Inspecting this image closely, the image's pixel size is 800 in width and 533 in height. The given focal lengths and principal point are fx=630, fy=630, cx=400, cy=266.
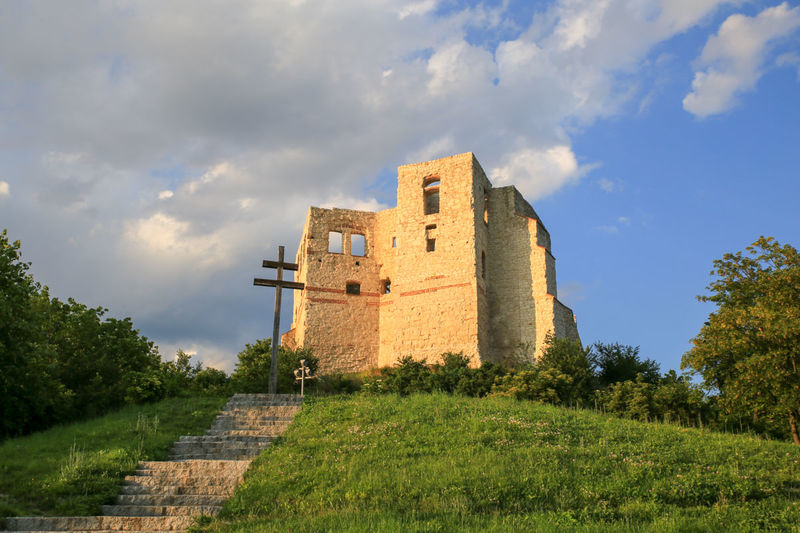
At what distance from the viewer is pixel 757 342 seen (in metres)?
15.7

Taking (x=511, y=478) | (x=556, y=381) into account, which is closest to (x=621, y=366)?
(x=556, y=381)

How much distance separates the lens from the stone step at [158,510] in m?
9.48

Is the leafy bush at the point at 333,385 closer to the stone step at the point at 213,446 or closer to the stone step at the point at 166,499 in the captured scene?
the stone step at the point at 213,446

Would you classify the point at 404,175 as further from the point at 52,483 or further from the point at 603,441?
the point at 52,483

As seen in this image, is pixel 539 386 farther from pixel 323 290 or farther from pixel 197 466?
pixel 323 290

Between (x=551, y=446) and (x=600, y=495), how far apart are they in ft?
8.52

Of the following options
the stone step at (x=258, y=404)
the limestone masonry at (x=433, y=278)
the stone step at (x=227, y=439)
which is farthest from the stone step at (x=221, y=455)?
the limestone masonry at (x=433, y=278)

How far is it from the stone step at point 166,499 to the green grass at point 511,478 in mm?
490

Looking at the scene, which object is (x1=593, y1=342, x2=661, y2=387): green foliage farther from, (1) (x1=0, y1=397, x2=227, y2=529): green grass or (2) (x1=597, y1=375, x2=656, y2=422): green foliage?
(1) (x1=0, y1=397, x2=227, y2=529): green grass

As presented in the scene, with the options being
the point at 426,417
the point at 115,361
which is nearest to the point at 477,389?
the point at 426,417

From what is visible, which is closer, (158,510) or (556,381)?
(158,510)

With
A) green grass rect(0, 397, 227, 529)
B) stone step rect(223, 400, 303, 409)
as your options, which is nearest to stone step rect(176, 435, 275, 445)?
green grass rect(0, 397, 227, 529)

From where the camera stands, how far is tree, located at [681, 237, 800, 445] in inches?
591

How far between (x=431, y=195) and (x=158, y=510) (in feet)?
69.6
